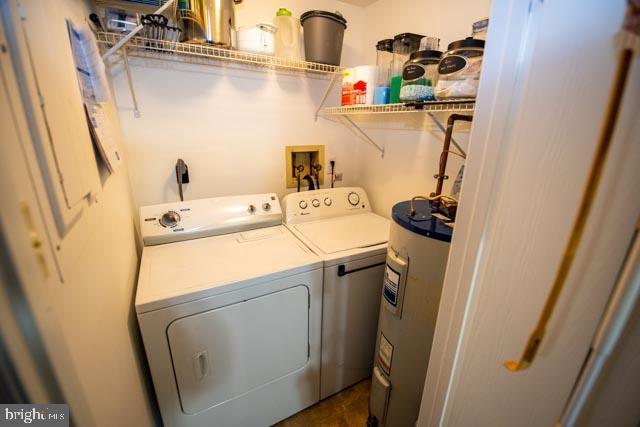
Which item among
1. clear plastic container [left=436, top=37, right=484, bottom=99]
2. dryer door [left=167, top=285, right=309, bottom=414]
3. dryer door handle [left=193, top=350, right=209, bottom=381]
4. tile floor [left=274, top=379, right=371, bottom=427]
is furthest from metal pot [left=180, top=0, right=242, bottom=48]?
tile floor [left=274, top=379, right=371, bottom=427]

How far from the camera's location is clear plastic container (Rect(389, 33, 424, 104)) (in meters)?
1.39

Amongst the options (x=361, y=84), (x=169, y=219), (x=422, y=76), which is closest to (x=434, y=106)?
(x=422, y=76)

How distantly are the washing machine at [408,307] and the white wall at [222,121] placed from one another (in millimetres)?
1096

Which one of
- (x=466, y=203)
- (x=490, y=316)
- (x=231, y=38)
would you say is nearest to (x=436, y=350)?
(x=490, y=316)

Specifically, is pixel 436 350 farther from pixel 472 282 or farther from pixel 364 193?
pixel 364 193

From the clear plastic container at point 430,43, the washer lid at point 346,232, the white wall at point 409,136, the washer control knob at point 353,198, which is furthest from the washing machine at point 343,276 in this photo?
the clear plastic container at point 430,43

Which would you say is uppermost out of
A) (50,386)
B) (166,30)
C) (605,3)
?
(166,30)

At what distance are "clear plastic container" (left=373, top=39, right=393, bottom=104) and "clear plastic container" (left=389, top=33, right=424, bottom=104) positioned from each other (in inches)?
1.0

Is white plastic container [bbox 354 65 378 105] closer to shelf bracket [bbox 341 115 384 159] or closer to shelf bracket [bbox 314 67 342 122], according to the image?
shelf bracket [bbox 314 67 342 122]

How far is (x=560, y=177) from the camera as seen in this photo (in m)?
0.38

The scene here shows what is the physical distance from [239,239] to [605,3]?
151 centimetres

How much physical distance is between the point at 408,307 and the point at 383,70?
130 centimetres

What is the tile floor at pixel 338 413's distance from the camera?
1543mm

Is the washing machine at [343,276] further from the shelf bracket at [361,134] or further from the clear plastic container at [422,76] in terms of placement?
the clear plastic container at [422,76]
